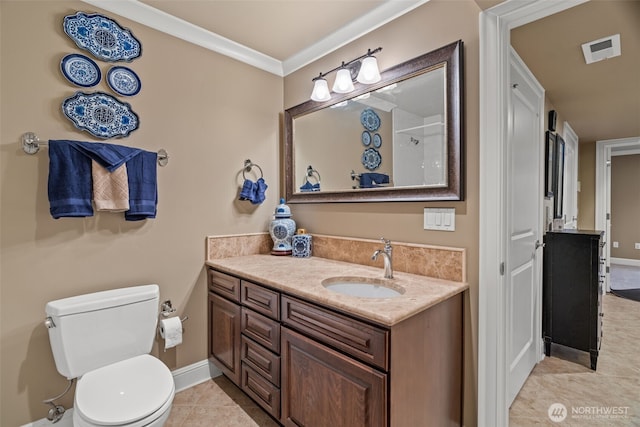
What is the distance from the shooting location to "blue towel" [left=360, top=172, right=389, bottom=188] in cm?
187

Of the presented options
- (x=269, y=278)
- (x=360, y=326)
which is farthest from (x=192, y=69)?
(x=360, y=326)

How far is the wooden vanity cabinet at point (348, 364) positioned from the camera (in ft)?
3.58

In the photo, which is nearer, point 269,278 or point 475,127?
point 475,127

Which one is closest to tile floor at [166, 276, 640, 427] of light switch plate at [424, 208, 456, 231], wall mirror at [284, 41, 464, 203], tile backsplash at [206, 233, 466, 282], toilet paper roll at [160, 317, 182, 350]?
toilet paper roll at [160, 317, 182, 350]

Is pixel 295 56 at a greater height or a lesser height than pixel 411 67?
greater

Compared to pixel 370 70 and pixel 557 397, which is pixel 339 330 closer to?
pixel 370 70

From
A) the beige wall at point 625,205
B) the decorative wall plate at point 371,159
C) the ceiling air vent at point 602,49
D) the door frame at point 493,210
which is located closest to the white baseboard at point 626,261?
the beige wall at point 625,205

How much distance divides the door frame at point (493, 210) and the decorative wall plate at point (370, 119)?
24.8 inches

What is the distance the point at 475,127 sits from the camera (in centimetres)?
147

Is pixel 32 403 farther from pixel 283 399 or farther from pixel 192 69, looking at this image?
pixel 192 69

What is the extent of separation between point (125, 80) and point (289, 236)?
142 cm

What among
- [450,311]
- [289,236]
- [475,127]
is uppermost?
[475,127]

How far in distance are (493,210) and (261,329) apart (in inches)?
51.7

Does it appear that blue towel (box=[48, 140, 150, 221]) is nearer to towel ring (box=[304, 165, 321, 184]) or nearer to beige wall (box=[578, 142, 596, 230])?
towel ring (box=[304, 165, 321, 184])
